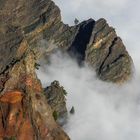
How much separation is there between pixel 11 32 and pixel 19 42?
6.44m

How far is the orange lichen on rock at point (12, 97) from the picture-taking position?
178125mm

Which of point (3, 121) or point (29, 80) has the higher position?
point (29, 80)

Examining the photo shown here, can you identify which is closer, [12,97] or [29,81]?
[12,97]

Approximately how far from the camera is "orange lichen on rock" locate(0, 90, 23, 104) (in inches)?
7013

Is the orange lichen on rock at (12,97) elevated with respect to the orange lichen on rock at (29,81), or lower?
lower

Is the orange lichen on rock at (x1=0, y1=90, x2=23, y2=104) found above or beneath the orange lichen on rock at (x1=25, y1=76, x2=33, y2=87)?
beneath

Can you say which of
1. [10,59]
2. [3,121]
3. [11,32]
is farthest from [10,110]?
[11,32]

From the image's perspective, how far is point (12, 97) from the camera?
179 m

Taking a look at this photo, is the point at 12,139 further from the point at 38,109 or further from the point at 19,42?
the point at 19,42

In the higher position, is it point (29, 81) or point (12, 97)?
point (29, 81)

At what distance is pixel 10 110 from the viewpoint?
585ft

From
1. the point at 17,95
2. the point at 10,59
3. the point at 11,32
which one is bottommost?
the point at 17,95

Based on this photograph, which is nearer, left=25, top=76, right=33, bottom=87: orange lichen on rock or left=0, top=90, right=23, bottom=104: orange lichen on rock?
left=0, top=90, right=23, bottom=104: orange lichen on rock

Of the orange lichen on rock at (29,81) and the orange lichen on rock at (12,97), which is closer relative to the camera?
the orange lichen on rock at (12,97)
